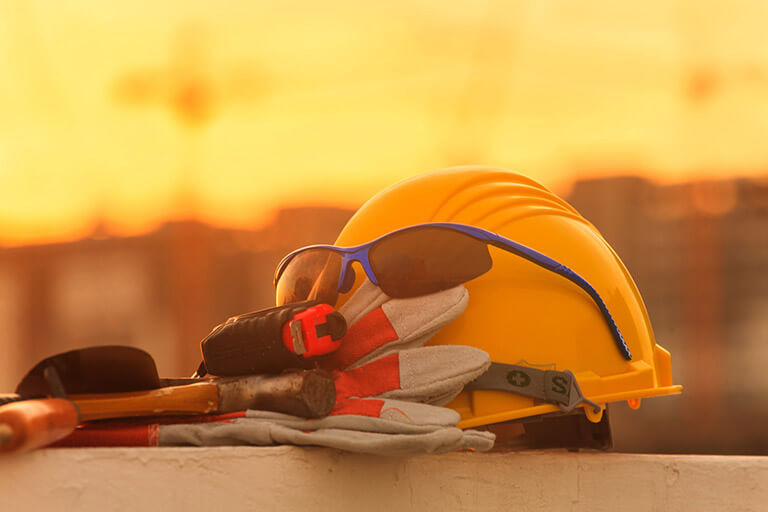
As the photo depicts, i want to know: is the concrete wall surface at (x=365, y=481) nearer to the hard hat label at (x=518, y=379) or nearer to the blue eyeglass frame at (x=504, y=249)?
the hard hat label at (x=518, y=379)

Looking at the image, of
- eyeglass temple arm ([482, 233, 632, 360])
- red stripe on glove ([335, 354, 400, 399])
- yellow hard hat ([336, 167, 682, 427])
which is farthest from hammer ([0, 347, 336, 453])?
eyeglass temple arm ([482, 233, 632, 360])

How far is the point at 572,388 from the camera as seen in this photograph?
70.4 inches

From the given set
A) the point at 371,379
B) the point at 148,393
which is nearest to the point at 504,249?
the point at 371,379

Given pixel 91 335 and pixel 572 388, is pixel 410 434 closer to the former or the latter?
pixel 572 388

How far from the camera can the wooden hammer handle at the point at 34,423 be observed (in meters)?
1.15

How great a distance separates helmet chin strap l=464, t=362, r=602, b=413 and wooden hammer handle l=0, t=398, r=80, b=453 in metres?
0.80

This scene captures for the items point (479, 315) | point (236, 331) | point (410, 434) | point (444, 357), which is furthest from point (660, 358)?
point (236, 331)

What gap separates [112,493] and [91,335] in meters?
12.6

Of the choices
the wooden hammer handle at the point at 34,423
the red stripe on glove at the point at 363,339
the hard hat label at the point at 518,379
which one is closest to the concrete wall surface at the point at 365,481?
the wooden hammer handle at the point at 34,423

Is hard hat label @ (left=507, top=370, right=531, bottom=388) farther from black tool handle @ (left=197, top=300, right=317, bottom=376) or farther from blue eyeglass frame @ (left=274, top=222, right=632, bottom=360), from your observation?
black tool handle @ (left=197, top=300, right=317, bottom=376)

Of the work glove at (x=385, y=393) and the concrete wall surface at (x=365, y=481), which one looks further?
the work glove at (x=385, y=393)

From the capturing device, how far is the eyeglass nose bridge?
1.77 metres

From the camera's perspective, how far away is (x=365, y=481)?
1.50 meters

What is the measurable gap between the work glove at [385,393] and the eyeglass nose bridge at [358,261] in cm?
3
